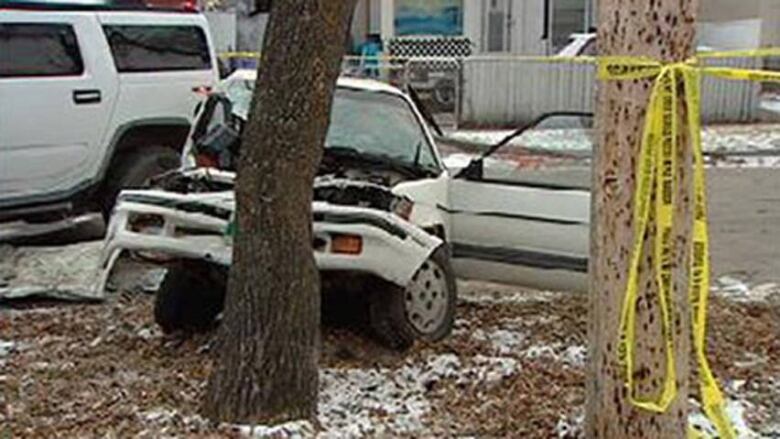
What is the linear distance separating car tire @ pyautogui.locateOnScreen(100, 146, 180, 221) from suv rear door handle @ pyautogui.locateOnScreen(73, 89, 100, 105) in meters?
0.55

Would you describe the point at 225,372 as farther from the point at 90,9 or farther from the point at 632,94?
the point at 90,9

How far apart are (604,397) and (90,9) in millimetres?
6263

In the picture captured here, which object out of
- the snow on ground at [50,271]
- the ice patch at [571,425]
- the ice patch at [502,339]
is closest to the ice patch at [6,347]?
the snow on ground at [50,271]

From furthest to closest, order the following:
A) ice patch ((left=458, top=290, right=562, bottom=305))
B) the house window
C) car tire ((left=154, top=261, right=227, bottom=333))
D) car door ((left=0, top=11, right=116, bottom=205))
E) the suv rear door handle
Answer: the house window → the suv rear door handle → car door ((left=0, top=11, right=116, bottom=205)) → ice patch ((left=458, top=290, right=562, bottom=305)) → car tire ((left=154, top=261, right=227, bottom=333))

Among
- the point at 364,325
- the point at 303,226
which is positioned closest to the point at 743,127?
the point at 364,325

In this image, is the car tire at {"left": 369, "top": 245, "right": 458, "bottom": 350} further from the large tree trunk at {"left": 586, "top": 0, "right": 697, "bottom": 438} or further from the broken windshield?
the large tree trunk at {"left": 586, "top": 0, "right": 697, "bottom": 438}

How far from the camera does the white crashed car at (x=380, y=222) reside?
5480mm

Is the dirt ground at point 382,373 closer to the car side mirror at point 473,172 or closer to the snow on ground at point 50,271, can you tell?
the snow on ground at point 50,271

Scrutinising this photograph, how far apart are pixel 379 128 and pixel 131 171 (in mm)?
3243

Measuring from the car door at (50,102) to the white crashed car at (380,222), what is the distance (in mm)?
1778

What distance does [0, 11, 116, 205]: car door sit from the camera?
8.46 m

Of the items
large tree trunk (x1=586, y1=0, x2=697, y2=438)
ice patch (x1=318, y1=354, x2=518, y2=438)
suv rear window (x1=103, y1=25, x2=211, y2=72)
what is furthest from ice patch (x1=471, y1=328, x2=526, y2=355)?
suv rear window (x1=103, y1=25, x2=211, y2=72)

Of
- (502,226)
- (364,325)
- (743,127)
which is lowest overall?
(743,127)

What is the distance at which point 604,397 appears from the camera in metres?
4.13
